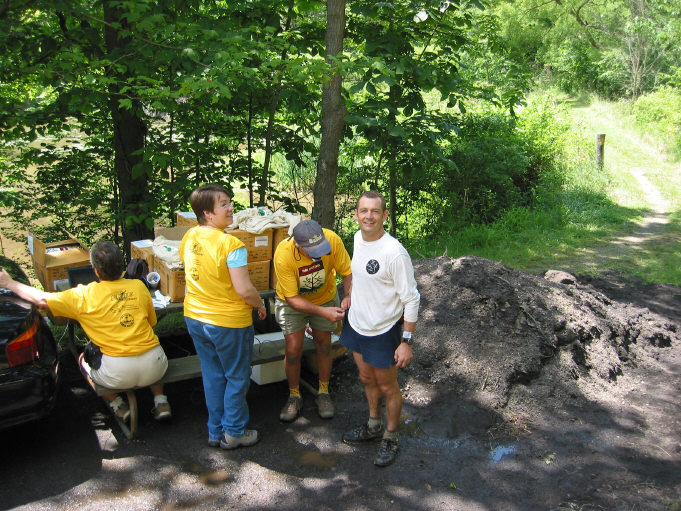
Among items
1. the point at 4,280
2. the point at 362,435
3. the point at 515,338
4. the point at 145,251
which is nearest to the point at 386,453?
the point at 362,435

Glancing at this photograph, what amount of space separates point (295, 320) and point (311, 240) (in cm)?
78

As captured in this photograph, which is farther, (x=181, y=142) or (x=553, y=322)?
(x=181, y=142)

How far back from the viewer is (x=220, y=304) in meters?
3.89

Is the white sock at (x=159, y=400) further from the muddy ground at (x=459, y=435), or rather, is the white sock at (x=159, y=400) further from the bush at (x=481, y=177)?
the bush at (x=481, y=177)

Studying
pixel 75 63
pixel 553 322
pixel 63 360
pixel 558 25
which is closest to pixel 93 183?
pixel 75 63

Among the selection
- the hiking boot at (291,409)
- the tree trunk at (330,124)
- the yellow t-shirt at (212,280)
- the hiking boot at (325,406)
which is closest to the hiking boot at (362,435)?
the hiking boot at (325,406)

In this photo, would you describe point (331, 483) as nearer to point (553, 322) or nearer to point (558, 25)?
point (553, 322)

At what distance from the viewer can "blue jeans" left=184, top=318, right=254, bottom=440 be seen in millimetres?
3928

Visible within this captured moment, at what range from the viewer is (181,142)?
702 centimetres

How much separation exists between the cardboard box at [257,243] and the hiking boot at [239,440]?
147 cm

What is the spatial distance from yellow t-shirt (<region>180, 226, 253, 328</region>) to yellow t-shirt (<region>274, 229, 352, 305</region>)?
0.44m

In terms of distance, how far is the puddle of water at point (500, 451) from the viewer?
4.06 metres

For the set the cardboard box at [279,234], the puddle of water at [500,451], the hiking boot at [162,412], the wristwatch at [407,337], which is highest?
the cardboard box at [279,234]

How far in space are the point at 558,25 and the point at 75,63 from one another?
1190 inches
